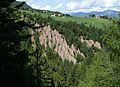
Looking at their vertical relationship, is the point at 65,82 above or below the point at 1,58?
below

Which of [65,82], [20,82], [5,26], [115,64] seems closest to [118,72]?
[115,64]

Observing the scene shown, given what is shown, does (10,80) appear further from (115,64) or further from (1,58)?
(115,64)

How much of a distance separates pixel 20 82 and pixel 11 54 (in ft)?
5.49

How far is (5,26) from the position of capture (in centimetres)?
1452

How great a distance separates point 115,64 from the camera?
22359 millimetres

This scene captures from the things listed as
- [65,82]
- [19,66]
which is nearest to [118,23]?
[19,66]

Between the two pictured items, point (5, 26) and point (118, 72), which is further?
point (118, 72)

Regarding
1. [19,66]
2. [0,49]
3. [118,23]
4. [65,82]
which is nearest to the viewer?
[0,49]

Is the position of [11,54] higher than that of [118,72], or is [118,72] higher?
[11,54]

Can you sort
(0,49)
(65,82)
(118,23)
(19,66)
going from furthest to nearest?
(65,82), (118,23), (19,66), (0,49)

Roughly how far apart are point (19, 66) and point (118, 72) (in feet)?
30.5

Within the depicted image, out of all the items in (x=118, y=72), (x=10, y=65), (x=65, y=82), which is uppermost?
(x=10, y=65)

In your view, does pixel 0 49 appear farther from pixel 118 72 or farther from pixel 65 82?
pixel 65 82

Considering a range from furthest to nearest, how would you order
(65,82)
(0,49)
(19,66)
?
(65,82), (19,66), (0,49)
